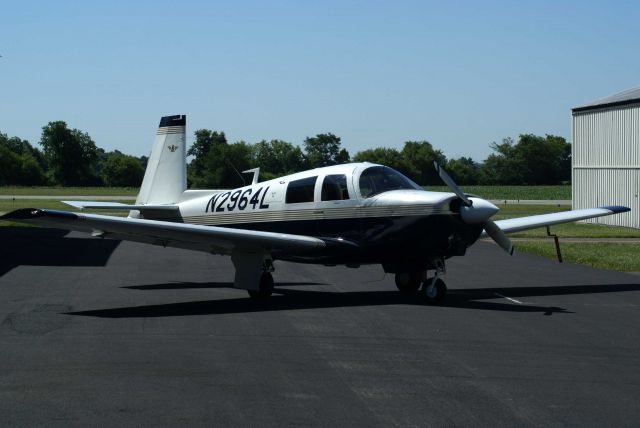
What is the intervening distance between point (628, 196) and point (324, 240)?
95.9ft

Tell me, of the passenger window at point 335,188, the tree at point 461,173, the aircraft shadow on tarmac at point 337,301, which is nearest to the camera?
the aircraft shadow on tarmac at point 337,301

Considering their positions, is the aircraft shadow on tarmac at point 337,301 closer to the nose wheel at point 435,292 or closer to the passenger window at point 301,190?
the nose wheel at point 435,292

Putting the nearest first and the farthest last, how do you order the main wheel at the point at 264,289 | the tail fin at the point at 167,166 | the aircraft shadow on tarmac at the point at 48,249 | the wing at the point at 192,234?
1. the wing at the point at 192,234
2. the main wheel at the point at 264,289
3. the tail fin at the point at 167,166
4. the aircraft shadow on tarmac at the point at 48,249

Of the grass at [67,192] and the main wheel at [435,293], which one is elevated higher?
the grass at [67,192]

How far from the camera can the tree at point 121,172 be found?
15575cm

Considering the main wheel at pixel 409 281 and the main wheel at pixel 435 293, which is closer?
the main wheel at pixel 435 293

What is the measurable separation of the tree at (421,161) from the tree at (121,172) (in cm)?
4690

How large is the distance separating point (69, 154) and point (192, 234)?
515 feet

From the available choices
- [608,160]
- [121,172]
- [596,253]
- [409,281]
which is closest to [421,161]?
[121,172]

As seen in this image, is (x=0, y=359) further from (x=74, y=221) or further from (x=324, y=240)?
(x=324, y=240)


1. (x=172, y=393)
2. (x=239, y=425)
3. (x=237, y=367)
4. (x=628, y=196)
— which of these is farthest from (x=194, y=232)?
(x=628, y=196)

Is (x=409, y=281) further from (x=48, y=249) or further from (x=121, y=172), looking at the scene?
(x=121, y=172)

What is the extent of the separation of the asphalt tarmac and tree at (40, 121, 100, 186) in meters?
148

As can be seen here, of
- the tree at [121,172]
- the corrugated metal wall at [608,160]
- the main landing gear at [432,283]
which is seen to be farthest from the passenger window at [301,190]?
the tree at [121,172]
